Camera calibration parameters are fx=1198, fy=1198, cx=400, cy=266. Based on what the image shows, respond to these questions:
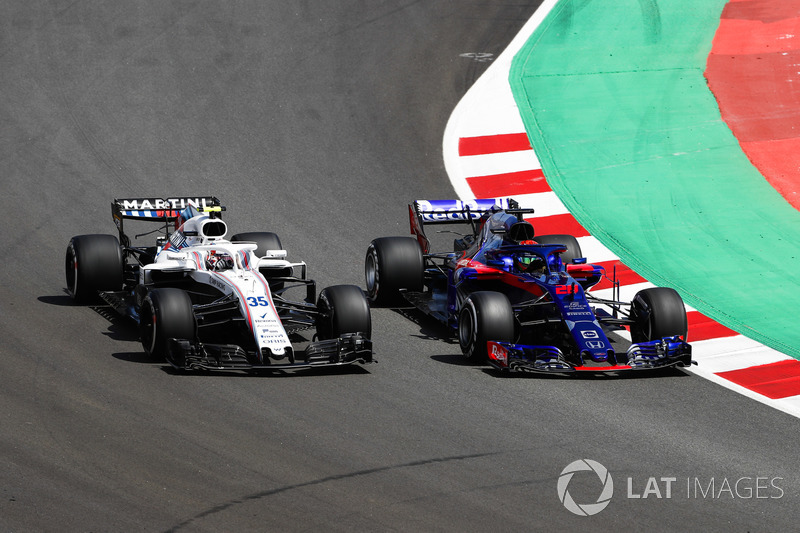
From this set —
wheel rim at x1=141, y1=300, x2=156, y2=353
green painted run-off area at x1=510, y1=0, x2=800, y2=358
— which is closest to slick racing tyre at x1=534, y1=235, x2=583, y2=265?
green painted run-off area at x1=510, y1=0, x2=800, y2=358

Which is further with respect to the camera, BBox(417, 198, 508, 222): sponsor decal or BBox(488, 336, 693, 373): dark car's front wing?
BBox(417, 198, 508, 222): sponsor decal

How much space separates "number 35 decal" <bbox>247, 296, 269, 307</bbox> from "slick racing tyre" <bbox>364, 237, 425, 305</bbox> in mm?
2719

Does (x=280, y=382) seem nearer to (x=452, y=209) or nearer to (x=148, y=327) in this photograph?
(x=148, y=327)

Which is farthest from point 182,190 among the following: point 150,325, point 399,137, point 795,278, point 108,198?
point 795,278

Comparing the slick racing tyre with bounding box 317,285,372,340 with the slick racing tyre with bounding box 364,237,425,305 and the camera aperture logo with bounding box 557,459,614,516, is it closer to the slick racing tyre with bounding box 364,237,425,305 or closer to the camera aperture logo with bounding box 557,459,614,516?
the slick racing tyre with bounding box 364,237,425,305

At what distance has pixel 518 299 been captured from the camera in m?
13.3

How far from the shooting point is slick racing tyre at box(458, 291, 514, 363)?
40.3 feet

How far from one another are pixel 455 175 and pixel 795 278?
5555 mm

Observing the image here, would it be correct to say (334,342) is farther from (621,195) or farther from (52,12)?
(52,12)

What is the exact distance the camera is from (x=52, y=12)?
22328 mm

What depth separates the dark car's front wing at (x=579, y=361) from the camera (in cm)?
1193

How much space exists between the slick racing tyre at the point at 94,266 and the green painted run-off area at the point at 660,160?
6.66m

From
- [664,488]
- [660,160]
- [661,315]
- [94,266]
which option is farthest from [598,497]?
[660,160]

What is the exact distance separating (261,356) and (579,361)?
10.6 ft
